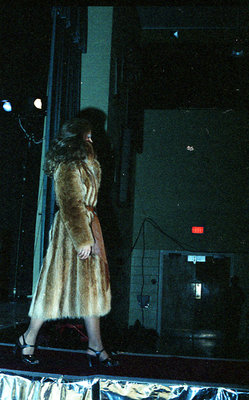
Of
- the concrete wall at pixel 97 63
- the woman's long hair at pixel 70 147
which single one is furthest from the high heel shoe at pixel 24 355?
the concrete wall at pixel 97 63

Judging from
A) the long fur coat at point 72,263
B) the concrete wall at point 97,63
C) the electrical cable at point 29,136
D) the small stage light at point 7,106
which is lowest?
the long fur coat at point 72,263

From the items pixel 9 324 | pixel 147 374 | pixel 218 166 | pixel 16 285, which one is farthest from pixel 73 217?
pixel 218 166

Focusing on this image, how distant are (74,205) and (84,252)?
0.28 meters

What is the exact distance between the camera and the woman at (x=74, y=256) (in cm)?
239

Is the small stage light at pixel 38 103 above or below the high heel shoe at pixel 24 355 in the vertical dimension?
above

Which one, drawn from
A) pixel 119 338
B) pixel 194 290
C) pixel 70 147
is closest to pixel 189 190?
pixel 194 290

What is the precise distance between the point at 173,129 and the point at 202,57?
175 centimetres

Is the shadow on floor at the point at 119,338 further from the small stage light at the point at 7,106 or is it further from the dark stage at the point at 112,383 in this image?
the small stage light at the point at 7,106

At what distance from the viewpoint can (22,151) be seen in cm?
475

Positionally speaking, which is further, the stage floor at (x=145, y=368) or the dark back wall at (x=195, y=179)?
the dark back wall at (x=195, y=179)

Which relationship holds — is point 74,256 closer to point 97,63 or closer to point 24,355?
point 24,355

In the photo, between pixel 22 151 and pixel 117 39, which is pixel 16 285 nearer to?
pixel 22 151

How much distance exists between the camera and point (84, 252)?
238 centimetres

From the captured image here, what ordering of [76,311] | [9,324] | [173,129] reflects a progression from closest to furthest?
[76,311] → [9,324] → [173,129]
